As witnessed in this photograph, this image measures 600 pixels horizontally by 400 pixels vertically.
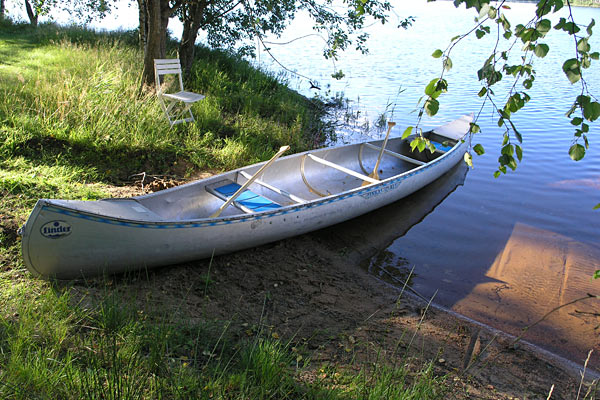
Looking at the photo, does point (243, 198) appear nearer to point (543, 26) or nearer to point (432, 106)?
point (432, 106)

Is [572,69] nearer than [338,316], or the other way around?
[572,69]

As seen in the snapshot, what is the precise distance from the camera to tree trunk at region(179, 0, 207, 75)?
9391 mm

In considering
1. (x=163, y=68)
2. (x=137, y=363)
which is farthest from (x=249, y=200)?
(x=163, y=68)

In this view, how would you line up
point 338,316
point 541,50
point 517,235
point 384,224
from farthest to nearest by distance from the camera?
point 384,224 < point 517,235 < point 338,316 < point 541,50

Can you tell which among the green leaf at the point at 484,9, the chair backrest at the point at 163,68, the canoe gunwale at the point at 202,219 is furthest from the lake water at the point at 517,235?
the chair backrest at the point at 163,68

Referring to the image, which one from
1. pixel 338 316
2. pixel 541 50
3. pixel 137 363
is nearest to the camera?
pixel 541 50

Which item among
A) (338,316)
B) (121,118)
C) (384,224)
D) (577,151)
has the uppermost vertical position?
(577,151)

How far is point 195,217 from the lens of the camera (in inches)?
184

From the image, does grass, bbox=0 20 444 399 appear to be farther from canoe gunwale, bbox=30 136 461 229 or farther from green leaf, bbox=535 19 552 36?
green leaf, bbox=535 19 552 36

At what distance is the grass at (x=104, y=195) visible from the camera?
90.7 inches

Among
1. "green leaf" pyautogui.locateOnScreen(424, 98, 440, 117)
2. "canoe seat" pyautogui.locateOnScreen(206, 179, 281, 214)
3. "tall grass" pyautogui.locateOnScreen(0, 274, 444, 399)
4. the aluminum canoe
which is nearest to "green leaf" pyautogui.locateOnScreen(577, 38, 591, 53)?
"green leaf" pyautogui.locateOnScreen(424, 98, 440, 117)

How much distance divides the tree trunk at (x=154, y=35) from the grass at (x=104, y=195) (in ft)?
0.93

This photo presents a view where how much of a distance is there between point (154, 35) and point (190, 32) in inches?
84.4

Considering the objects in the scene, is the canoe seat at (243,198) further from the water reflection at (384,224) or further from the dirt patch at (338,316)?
the water reflection at (384,224)
